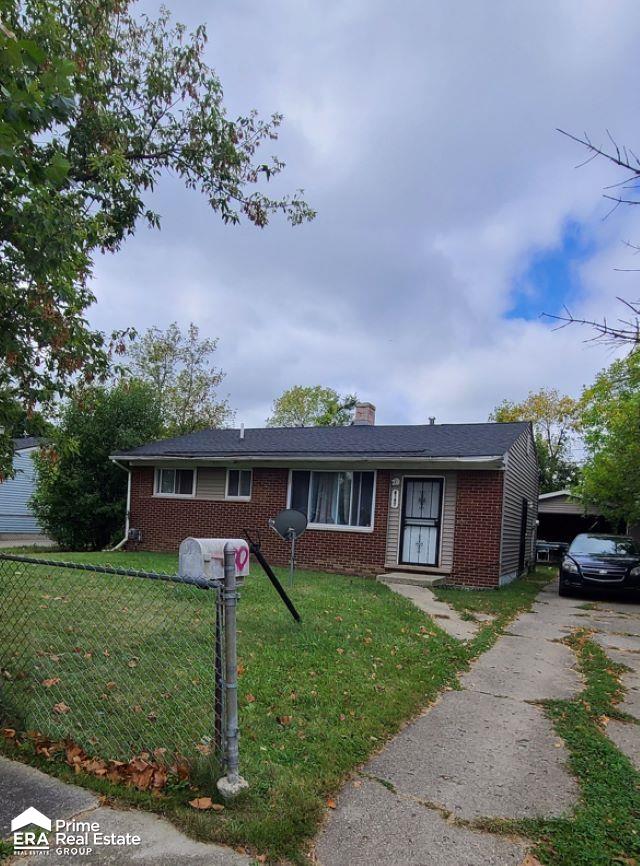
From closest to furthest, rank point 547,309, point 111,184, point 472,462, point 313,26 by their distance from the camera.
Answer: point 547,309 → point 111,184 → point 313,26 → point 472,462

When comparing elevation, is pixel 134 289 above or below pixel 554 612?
above

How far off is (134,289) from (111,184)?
21.3 ft

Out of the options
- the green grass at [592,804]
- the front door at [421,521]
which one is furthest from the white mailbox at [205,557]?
the front door at [421,521]

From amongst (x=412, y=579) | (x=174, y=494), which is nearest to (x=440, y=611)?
(x=412, y=579)

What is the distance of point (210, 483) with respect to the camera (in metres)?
15.5

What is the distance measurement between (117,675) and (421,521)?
926 centimetres

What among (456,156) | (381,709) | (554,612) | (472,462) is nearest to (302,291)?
(472,462)

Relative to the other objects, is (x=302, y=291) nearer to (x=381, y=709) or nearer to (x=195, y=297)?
(x=195, y=297)

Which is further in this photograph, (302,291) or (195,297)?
(302,291)

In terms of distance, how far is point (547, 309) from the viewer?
2635 mm

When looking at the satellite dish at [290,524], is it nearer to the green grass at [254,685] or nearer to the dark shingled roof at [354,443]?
the green grass at [254,685]

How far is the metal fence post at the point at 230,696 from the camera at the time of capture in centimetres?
287

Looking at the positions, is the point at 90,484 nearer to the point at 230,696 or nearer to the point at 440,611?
the point at 440,611

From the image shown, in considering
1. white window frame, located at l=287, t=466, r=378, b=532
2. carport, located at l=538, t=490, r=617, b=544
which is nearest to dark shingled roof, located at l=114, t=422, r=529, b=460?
white window frame, located at l=287, t=466, r=378, b=532
